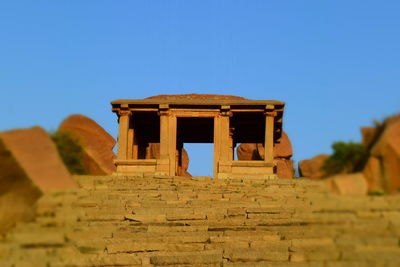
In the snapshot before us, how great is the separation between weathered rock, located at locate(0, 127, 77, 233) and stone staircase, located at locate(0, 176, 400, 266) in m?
0.25

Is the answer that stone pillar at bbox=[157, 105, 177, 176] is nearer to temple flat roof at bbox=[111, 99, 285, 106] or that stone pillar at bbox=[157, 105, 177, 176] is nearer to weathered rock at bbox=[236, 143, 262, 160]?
temple flat roof at bbox=[111, 99, 285, 106]

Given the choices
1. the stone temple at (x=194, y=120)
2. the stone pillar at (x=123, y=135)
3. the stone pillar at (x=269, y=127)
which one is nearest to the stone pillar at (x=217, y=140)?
the stone temple at (x=194, y=120)

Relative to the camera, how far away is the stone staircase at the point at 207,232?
A: 26.1ft

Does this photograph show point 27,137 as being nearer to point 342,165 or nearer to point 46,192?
point 46,192

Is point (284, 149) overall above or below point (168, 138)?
above

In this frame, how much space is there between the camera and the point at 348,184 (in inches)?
307

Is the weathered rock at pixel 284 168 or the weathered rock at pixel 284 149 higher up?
the weathered rock at pixel 284 149

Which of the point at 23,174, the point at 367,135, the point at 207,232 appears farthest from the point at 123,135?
the point at 367,135

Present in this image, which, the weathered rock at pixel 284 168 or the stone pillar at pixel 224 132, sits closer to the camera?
the stone pillar at pixel 224 132

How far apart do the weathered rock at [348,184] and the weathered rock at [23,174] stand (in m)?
4.62

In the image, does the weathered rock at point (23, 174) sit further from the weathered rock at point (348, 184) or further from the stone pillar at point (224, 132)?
the stone pillar at point (224, 132)

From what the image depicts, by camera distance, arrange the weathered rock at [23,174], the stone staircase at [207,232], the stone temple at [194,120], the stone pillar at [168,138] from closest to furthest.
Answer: the stone staircase at [207,232] → the weathered rock at [23,174] → the stone temple at [194,120] → the stone pillar at [168,138]

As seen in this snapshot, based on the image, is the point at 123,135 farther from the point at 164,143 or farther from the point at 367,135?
the point at 367,135

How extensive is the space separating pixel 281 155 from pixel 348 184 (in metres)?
34.5
